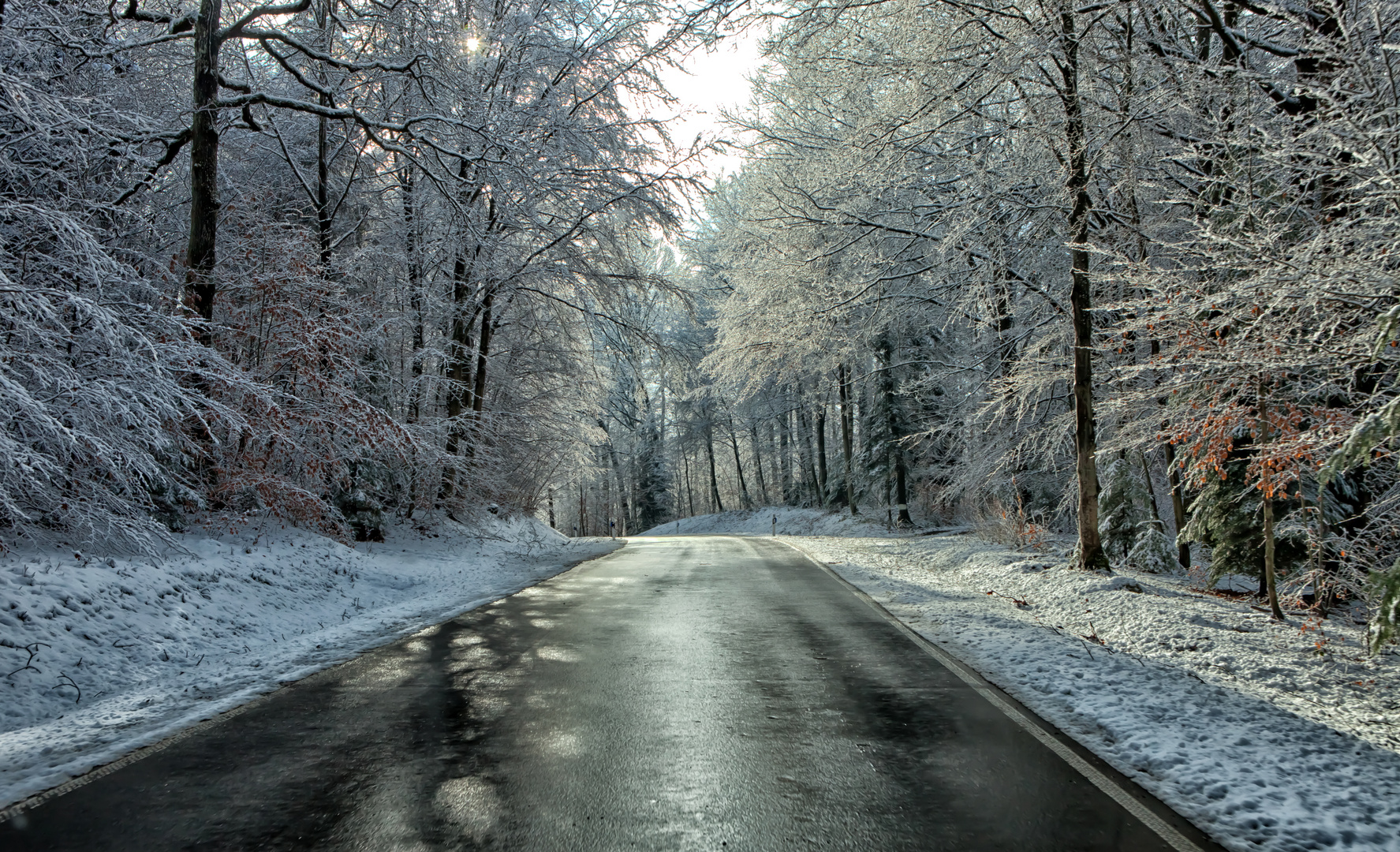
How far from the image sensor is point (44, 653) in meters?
5.85

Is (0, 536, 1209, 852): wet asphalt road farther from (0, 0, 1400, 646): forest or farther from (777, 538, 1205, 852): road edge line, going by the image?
(0, 0, 1400, 646): forest

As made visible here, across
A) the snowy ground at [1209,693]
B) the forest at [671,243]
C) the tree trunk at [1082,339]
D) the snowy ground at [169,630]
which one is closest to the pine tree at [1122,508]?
the forest at [671,243]

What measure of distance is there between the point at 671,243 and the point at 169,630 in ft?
42.3

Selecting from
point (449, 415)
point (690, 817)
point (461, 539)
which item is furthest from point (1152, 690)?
point (449, 415)

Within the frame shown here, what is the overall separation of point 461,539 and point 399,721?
Answer: 12.7 meters

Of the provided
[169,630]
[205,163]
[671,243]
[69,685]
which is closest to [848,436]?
[671,243]

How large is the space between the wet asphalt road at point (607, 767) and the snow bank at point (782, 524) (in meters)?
23.1

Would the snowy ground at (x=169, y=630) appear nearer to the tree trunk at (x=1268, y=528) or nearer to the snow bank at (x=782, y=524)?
the tree trunk at (x=1268, y=528)

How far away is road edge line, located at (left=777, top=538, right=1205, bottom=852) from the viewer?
133 inches

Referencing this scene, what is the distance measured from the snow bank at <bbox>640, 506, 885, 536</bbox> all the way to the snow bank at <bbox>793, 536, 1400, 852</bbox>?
19.2 meters

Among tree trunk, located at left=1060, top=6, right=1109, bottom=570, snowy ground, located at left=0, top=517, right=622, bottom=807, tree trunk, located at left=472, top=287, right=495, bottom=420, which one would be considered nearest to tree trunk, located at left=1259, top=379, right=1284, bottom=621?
tree trunk, located at left=1060, top=6, right=1109, bottom=570

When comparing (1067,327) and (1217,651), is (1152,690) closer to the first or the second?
(1217,651)

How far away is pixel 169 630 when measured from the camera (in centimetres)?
702

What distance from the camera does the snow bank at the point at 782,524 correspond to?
31031 mm
